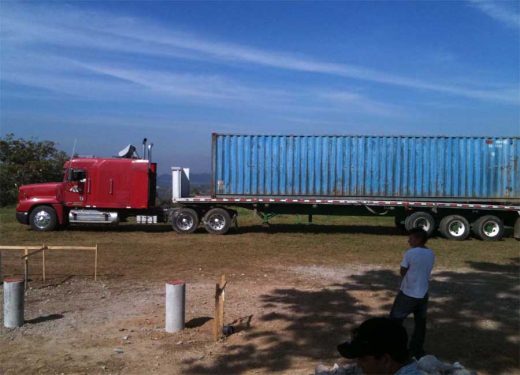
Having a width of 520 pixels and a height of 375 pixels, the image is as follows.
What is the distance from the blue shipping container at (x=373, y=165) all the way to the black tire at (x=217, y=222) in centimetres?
119

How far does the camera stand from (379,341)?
2396mm

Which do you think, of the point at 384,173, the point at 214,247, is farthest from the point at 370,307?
the point at 384,173

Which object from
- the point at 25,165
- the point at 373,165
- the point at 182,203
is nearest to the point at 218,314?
the point at 182,203

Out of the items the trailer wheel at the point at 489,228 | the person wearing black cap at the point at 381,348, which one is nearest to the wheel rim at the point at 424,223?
the trailer wheel at the point at 489,228

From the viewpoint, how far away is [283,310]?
25.1 feet

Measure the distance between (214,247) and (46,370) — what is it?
9410 mm

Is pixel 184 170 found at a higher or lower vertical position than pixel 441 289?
higher

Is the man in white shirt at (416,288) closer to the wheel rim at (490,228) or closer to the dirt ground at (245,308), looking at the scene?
the dirt ground at (245,308)

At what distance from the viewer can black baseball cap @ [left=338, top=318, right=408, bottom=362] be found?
2.40 metres

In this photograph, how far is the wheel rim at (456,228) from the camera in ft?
57.1

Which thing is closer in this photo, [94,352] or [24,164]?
[94,352]

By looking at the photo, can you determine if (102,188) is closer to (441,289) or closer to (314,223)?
(314,223)

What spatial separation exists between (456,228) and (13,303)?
47.4ft

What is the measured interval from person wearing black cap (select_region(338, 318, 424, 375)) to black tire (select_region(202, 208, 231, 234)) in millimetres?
15453
